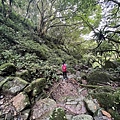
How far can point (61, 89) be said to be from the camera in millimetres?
5242

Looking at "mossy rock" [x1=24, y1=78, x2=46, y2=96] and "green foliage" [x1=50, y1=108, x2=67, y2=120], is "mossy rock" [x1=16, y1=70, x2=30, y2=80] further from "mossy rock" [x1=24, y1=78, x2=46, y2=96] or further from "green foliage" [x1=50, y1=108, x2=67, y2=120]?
"green foliage" [x1=50, y1=108, x2=67, y2=120]

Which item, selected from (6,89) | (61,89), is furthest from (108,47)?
(6,89)

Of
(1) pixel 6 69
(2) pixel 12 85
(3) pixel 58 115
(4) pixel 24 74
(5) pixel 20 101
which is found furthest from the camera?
(4) pixel 24 74

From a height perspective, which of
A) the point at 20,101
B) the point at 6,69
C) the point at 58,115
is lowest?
the point at 58,115

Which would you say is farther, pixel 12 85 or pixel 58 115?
pixel 12 85

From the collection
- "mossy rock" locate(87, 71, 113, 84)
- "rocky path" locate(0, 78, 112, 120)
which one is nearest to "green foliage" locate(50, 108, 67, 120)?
"rocky path" locate(0, 78, 112, 120)

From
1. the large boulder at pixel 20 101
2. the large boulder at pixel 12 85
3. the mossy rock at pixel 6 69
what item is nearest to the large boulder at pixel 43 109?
the large boulder at pixel 20 101

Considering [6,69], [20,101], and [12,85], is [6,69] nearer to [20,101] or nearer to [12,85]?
[12,85]

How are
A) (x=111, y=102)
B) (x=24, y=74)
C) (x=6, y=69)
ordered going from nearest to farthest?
1. (x=111, y=102)
2. (x=6, y=69)
3. (x=24, y=74)

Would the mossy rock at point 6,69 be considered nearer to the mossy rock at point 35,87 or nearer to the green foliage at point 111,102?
the mossy rock at point 35,87

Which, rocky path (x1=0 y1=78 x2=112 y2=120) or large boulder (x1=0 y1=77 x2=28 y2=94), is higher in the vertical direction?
→ large boulder (x1=0 y1=77 x2=28 y2=94)

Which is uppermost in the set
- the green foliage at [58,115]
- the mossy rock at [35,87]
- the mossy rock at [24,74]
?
the mossy rock at [24,74]

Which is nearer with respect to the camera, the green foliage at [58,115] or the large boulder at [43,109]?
the green foliage at [58,115]

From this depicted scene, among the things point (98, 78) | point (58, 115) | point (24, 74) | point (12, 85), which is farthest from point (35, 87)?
point (98, 78)
